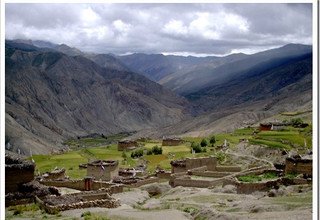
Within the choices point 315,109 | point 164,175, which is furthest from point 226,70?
point 315,109

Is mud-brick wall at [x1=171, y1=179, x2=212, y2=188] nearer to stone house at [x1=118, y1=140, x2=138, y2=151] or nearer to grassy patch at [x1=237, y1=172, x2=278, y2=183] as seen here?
grassy patch at [x1=237, y1=172, x2=278, y2=183]

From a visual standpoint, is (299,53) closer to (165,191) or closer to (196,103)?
(196,103)

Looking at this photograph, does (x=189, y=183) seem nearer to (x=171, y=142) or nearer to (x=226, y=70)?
(x=171, y=142)

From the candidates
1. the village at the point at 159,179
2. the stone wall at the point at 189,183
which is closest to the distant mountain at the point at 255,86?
the village at the point at 159,179

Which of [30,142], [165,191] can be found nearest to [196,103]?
[30,142]

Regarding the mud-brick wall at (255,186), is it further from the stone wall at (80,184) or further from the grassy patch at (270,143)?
the grassy patch at (270,143)

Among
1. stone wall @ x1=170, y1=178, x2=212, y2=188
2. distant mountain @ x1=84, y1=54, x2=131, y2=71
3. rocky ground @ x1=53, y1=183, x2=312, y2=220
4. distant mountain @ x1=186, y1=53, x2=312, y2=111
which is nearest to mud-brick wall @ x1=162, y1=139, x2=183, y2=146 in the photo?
stone wall @ x1=170, y1=178, x2=212, y2=188
